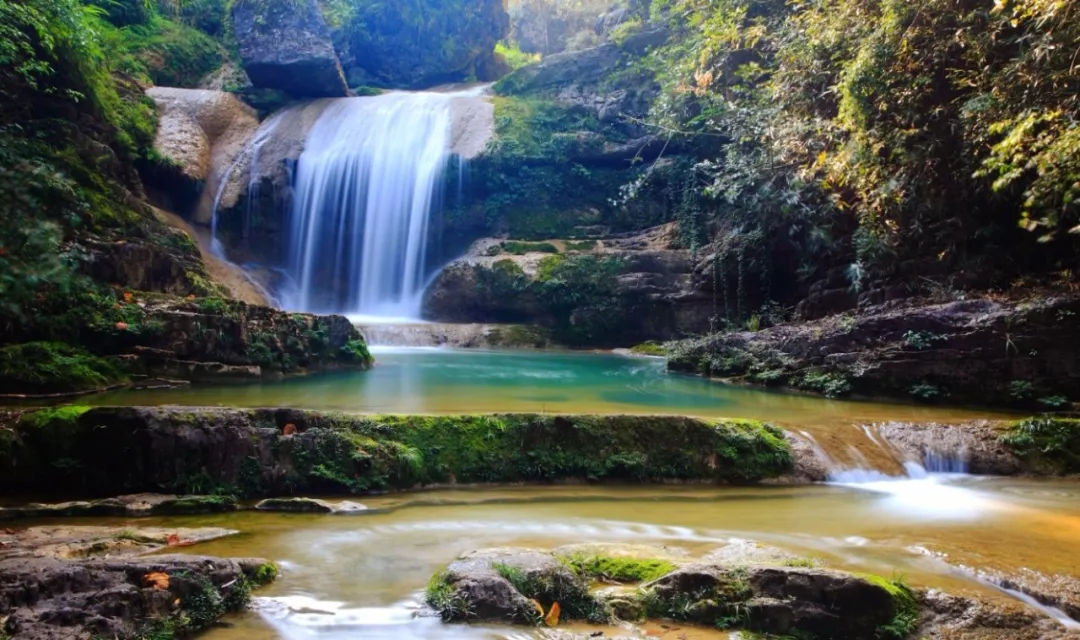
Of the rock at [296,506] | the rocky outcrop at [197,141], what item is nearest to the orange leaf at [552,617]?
the rock at [296,506]

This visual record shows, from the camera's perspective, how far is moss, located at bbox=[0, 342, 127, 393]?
25.4 feet

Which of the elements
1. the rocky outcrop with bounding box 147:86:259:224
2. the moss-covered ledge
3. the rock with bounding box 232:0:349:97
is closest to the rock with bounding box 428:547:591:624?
the moss-covered ledge

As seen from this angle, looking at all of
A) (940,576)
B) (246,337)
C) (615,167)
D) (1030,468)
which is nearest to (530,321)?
(615,167)

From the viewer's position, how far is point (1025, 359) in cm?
939

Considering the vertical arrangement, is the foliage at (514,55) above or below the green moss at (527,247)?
above

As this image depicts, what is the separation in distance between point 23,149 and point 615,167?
51.3 ft

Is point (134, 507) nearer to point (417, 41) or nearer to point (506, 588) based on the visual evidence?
point (506, 588)

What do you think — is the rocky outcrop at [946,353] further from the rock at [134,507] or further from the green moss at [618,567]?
the rock at [134,507]

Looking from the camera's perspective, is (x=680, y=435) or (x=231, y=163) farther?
(x=231, y=163)

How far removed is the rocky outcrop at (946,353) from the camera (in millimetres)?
9312

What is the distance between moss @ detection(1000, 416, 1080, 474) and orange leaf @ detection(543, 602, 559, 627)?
5780mm

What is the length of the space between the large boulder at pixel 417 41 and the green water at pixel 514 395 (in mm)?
21234

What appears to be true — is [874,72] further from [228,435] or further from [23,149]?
[23,149]

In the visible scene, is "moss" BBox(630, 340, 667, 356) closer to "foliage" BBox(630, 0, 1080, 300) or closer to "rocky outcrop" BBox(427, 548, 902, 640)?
"foliage" BBox(630, 0, 1080, 300)
